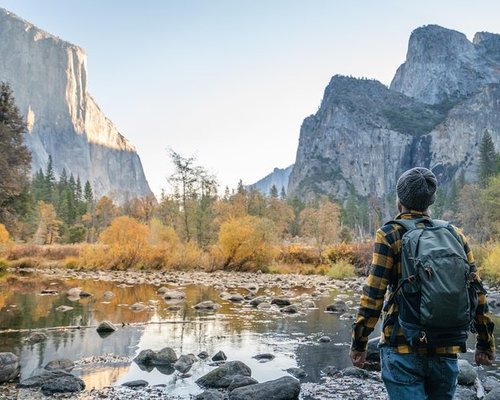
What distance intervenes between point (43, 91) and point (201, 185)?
156587mm

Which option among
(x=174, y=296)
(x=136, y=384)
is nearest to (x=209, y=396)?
(x=136, y=384)

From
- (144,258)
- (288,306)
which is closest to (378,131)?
(144,258)

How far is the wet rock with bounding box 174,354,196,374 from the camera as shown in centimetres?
799

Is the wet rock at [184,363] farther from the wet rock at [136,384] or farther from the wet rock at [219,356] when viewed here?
the wet rock at [136,384]

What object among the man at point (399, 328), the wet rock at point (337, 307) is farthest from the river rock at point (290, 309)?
the man at point (399, 328)

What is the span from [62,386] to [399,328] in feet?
17.4

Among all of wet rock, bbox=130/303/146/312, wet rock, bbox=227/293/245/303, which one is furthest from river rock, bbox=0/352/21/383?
wet rock, bbox=227/293/245/303

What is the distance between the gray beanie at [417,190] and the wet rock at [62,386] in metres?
5.36

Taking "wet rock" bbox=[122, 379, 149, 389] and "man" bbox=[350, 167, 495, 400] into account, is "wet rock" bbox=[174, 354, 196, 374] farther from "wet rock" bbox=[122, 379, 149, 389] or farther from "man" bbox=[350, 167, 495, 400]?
"man" bbox=[350, 167, 495, 400]

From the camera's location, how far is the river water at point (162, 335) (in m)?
8.01

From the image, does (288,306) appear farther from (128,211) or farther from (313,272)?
(128,211)

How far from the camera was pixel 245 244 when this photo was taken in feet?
104

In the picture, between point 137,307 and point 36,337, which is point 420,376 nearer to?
point 36,337

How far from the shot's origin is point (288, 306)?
14.9 metres
